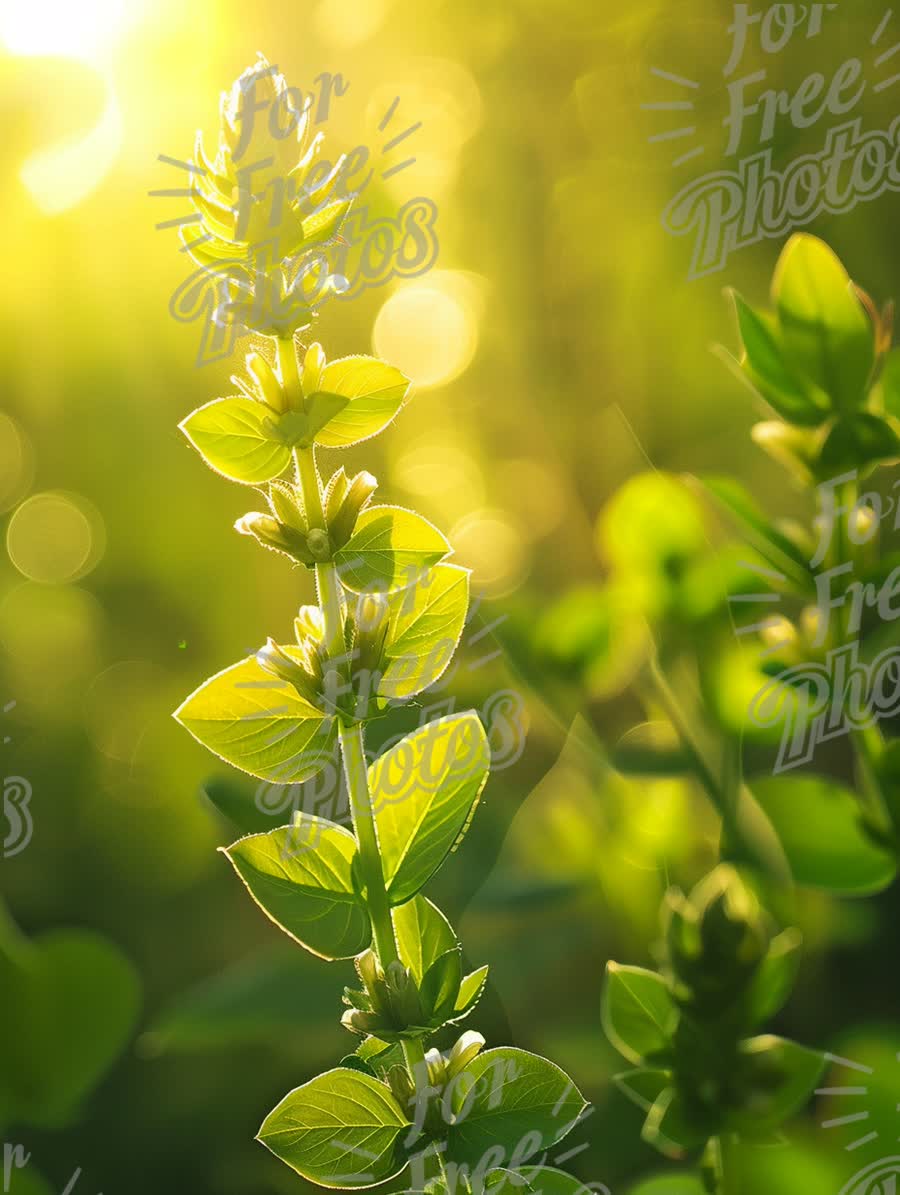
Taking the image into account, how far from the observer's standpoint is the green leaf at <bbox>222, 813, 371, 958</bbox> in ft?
0.64

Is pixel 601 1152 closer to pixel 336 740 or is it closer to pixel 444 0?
pixel 336 740

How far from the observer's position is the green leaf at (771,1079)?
0.24 m

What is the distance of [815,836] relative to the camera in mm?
300

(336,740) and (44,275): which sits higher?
(44,275)

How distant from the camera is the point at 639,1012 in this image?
255 mm

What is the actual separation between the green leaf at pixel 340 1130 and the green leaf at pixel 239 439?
4.2 inches

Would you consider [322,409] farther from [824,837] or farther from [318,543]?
[824,837]

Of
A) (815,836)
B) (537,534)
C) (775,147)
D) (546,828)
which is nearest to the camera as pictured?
(815,836)

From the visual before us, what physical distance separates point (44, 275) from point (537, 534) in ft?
1.52

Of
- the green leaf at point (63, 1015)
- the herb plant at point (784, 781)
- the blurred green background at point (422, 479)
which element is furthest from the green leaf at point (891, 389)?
the green leaf at point (63, 1015)

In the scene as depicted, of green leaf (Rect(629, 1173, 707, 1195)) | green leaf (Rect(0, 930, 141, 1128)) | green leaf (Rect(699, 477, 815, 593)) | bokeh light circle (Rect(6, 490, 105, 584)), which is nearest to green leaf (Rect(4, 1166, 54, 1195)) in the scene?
green leaf (Rect(0, 930, 141, 1128))

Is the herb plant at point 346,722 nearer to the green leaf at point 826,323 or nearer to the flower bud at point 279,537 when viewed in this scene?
the flower bud at point 279,537

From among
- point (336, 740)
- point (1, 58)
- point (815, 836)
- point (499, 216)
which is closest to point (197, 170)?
point (336, 740)

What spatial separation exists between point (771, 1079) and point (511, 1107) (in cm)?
6
